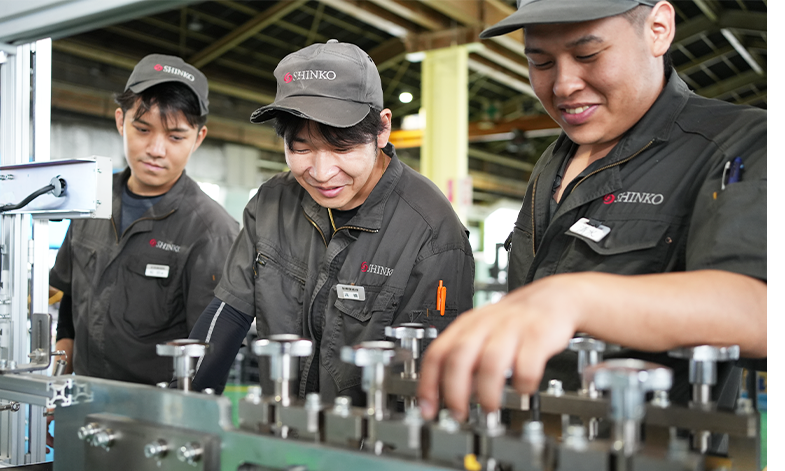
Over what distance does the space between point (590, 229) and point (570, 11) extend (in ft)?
1.12

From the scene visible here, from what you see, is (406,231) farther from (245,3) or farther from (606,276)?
(245,3)

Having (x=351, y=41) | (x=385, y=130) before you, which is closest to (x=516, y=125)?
(x=351, y=41)

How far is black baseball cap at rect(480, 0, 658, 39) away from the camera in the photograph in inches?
38.2

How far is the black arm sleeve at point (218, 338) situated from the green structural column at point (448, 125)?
483 cm

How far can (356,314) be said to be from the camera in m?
1.43

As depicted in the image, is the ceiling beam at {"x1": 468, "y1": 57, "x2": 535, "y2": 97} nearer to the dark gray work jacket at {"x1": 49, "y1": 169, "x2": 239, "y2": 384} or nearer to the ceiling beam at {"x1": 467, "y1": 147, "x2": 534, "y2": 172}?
the ceiling beam at {"x1": 467, "y1": 147, "x2": 534, "y2": 172}

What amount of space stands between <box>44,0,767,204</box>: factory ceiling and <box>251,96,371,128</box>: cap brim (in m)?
4.89

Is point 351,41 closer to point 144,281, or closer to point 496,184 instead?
point 144,281

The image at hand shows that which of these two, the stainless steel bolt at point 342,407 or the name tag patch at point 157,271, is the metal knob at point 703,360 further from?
the name tag patch at point 157,271

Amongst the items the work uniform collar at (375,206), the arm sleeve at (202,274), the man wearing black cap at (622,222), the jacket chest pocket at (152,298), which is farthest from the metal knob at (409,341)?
the jacket chest pocket at (152,298)

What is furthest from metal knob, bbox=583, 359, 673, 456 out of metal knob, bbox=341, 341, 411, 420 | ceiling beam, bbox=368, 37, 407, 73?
ceiling beam, bbox=368, 37, 407, 73

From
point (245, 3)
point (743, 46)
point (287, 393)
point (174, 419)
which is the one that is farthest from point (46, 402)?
point (743, 46)

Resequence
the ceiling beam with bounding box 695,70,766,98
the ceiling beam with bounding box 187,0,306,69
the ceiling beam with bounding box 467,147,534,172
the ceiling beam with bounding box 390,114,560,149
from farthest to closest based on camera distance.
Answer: the ceiling beam with bounding box 467,147,534,172 → the ceiling beam with bounding box 695,70,766,98 → the ceiling beam with bounding box 390,114,560,149 → the ceiling beam with bounding box 187,0,306,69

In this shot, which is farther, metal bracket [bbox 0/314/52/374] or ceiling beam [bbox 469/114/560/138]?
ceiling beam [bbox 469/114/560/138]
